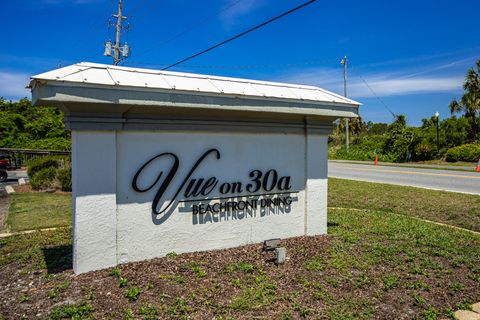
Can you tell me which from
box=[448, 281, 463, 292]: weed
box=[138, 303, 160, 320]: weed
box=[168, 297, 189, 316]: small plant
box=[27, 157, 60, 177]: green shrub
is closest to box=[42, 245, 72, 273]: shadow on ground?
box=[138, 303, 160, 320]: weed

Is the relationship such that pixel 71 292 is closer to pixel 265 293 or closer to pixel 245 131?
pixel 265 293

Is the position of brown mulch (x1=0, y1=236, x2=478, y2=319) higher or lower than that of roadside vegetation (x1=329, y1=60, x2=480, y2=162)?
lower

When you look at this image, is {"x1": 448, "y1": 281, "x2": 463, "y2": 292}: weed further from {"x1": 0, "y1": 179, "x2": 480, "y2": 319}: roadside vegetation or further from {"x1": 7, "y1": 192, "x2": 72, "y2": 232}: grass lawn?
{"x1": 7, "y1": 192, "x2": 72, "y2": 232}: grass lawn

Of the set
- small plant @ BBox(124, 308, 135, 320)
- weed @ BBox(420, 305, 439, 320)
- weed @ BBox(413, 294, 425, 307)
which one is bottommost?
weed @ BBox(420, 305, 439, 320)

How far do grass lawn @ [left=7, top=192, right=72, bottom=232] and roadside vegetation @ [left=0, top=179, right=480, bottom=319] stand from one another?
127 cm

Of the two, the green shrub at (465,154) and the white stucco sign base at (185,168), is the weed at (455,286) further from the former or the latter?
the green shrub at (465,154)

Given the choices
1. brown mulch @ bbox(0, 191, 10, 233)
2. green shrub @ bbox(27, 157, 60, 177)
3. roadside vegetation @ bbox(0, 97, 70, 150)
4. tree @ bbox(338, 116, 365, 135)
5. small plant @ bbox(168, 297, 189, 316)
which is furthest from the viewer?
tree @ bbox(338, 116, 365, 135)

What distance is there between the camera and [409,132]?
3066 cm

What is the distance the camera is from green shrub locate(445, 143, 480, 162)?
2622 cm

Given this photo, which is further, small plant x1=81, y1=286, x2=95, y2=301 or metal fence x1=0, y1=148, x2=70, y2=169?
metal fence x1=0, y1=148, x2=70, y2=169

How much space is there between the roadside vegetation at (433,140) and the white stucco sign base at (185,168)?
25429 millimetres

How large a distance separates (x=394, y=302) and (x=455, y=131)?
33.3m

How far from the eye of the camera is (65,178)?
1331cm

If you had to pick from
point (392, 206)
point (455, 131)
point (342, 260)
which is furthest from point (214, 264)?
point (455, 131)
